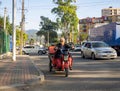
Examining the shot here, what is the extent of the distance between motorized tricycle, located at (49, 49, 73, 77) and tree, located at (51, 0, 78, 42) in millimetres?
64370

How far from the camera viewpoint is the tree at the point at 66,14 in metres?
81.6

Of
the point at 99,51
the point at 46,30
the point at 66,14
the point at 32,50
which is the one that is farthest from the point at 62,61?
the point at 46,30

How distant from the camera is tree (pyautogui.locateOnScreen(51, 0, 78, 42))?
8156 centimetres

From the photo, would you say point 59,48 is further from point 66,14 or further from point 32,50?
point 66,14

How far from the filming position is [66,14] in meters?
83.2

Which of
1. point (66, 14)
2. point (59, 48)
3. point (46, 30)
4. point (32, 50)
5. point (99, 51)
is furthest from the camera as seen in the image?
point (46, 30)

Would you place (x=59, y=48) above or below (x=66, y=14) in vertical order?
below

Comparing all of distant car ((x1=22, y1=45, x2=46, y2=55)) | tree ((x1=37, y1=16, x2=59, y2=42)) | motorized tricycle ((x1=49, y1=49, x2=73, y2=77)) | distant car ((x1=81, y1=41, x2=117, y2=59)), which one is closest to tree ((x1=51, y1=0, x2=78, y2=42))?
distant car ((x1=22, y1=45, x2=46, y2=55))

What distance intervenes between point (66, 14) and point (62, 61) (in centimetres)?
6697

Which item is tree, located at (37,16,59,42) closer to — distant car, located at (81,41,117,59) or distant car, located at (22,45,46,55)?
distant car, located at (22,45,46,55)

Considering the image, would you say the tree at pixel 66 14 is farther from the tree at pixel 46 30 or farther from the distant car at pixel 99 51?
the distant car at pixel 99 51

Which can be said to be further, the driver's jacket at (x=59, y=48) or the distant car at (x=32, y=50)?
the distant car at (x=32, y=50)

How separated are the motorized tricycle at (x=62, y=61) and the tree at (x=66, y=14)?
64.4m

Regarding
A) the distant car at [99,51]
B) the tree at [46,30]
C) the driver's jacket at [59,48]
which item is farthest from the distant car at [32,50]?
the tree at [46,30]
